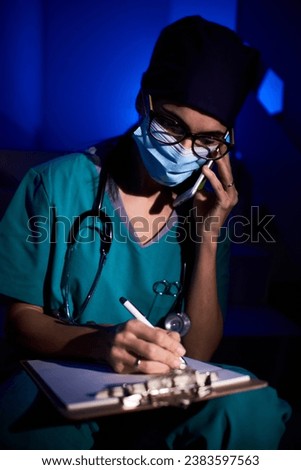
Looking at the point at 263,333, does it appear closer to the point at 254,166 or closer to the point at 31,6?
the point at 254,166

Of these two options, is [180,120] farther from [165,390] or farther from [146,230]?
[165,390]

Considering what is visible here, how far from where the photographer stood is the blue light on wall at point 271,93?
289 cm

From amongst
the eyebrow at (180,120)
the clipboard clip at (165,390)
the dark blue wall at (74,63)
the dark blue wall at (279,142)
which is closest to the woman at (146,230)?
the eyebrow at (180,120)

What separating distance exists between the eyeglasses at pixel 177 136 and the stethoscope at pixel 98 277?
16 centimetres

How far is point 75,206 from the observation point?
3.99ft

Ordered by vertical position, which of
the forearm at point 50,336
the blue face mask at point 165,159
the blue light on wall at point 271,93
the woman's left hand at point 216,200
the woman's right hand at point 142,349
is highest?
the blue light on wall at point 271,93

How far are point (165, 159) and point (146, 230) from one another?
19 centimetres

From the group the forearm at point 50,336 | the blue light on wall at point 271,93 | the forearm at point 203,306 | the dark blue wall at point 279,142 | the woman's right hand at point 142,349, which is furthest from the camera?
the blue light on wall at point 271,93

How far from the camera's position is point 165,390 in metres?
0.78

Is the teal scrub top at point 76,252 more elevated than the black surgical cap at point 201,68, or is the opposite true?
the black surgical cap at point 201,68

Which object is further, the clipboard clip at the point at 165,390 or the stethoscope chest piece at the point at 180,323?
the stethoscope chest piece at the point at 180,323

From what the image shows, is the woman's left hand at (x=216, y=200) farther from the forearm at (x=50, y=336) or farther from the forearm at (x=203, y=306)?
the forearm at (x=50, y=336)

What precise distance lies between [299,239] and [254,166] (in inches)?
25.8
